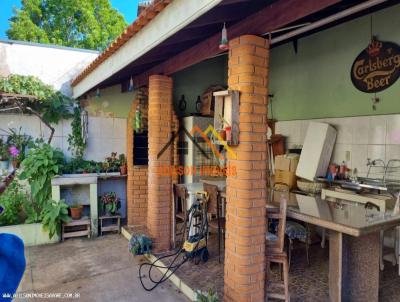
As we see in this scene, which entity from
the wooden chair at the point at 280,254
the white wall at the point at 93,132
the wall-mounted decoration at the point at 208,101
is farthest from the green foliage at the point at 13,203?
the wooden chair at the point at 280,254

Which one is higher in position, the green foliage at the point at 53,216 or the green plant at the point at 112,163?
the green plant at the point at 112,163

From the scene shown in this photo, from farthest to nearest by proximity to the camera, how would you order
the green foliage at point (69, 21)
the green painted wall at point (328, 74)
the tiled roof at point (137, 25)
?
the green foliage at point (69, 21)
the green painted wall at point (328, 74)
the tiled roof at point (137, 25)

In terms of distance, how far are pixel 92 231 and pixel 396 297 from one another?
15.9 ft

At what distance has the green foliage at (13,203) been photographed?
199 inches

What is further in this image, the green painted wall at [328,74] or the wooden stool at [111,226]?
the wooden stool at [111,226]

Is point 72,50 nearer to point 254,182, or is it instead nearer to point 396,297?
point 254,182

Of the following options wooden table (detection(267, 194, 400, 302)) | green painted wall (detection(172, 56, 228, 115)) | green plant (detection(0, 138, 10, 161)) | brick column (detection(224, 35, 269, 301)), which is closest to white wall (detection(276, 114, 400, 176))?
wooden table (detection(267, 194, 400, 302))

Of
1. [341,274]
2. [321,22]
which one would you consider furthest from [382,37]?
[341,274]

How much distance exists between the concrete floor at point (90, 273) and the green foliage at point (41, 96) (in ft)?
8.15

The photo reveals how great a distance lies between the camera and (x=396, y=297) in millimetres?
3254

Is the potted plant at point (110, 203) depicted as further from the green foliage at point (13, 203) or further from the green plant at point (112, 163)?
the green foliage at point (13, 203)

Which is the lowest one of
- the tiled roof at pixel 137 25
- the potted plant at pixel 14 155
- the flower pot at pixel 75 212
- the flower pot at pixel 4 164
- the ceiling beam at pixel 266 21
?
the flower pot at pixel 75 212

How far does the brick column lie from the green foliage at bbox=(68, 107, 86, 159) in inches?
163

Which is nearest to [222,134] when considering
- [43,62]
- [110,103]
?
[110,103]
